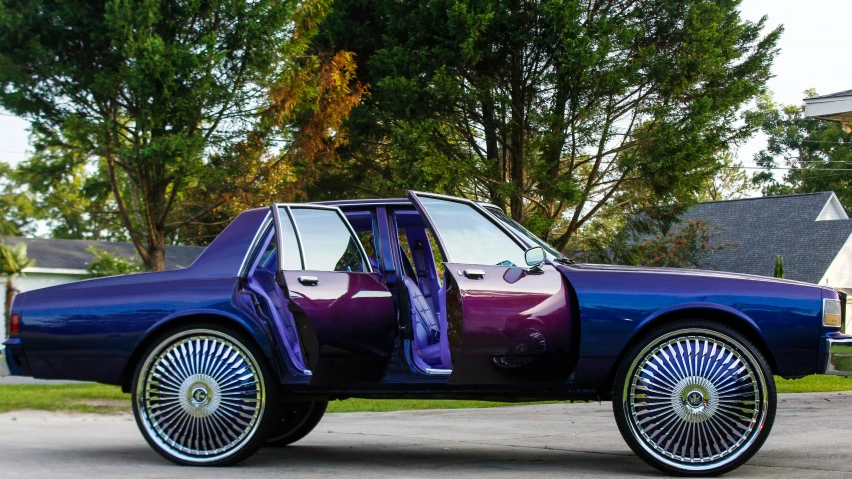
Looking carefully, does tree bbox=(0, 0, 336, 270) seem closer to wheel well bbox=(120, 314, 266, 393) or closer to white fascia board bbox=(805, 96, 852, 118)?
white fascia board bbox=(805, 96, 852, 118)

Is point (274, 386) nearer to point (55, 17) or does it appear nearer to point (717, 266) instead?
point (55, 17)

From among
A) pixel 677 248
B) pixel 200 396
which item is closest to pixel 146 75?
pixel 200 396

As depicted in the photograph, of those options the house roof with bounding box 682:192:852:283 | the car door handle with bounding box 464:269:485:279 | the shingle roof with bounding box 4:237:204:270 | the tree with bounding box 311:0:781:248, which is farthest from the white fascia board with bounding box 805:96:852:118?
the shingle roof with bounding box 4:237:204:270

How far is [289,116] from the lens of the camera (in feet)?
57.6

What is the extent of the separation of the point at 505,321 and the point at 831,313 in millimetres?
1966

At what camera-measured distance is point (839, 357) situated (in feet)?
19.9

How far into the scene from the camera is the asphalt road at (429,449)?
6.33 metres

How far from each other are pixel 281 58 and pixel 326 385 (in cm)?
1146

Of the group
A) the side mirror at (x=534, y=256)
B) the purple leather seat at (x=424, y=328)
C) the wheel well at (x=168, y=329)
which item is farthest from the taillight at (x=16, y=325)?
the side mirror at (x=534, y=256)

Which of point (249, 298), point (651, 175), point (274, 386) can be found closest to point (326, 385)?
point (274, 386)

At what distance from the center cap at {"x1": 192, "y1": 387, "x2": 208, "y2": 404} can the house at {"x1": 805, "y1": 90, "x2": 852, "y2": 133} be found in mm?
12405

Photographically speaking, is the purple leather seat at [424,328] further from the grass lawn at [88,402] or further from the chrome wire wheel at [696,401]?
the grass lawn at [88,402]

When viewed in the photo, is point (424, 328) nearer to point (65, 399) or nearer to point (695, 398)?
point (695, 398)

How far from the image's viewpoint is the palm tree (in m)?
37.8
